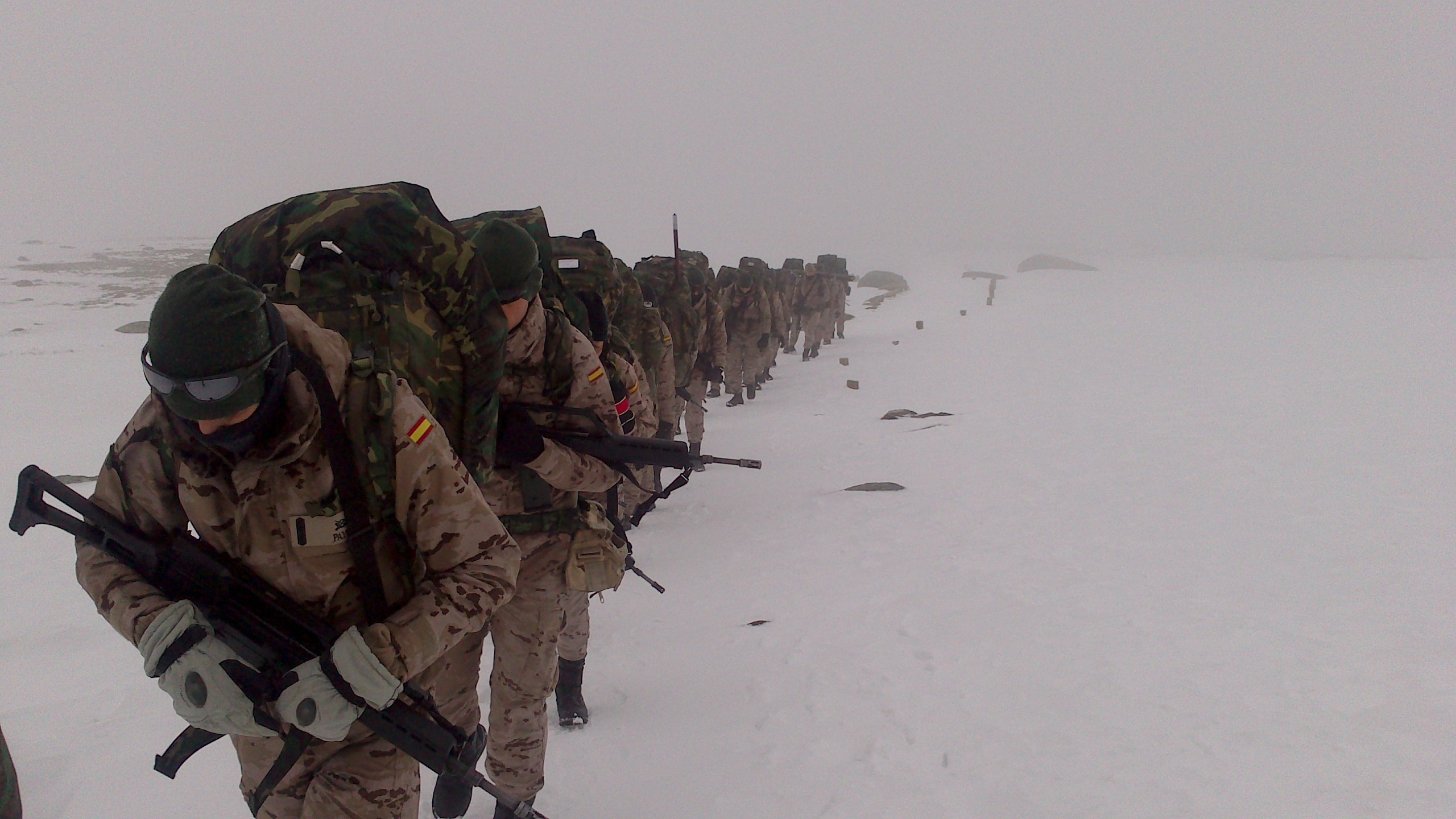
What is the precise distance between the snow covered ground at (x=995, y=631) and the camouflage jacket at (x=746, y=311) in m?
2.12

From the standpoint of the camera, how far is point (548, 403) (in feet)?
11.0

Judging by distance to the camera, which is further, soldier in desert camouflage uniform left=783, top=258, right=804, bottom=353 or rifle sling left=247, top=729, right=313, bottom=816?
soldier in desert camouflage uniform left=783, top=258, right=804, bottom=353

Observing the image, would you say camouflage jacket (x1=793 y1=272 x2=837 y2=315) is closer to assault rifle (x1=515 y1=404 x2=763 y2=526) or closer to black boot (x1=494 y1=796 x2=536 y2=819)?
assault rifle (x1=515 y1=404 x2=763 y2=526)

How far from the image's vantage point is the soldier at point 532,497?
3.15 meters

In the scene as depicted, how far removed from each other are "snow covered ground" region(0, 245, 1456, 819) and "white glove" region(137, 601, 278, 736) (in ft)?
7.01

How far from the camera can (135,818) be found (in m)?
3.32

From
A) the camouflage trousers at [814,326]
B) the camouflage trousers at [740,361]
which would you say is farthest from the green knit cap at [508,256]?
the camouflage trousers at [814,326]

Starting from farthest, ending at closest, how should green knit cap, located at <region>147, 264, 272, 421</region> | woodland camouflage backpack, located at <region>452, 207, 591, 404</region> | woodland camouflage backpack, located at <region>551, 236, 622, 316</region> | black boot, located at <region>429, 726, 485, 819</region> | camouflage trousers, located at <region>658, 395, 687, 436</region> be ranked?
1. camouflage trousers, located at <region>658, 395, 687, 436</region>
2. woodland camouflage backpack, located at <region>551, 236, 622, 316</region>
3. woodland camouflage backpack, located at <region>452, 207, 591, 404</region>
4. black boot, located at <region>429, 726, 485, 819</region>
5. green knit cap, located at <region>147, 264, 272, 421</region>

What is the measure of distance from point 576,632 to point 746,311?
977 cm

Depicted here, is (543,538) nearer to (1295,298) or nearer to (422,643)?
(422,643)

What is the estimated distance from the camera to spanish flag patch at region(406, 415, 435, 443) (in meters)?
1.94

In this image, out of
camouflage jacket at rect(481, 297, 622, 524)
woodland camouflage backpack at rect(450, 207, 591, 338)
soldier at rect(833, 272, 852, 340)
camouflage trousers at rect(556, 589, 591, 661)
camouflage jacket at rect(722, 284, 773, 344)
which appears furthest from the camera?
soldier at rect(833, 272, 852, 340)

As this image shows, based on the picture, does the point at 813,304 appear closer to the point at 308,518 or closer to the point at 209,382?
the point at 308,518

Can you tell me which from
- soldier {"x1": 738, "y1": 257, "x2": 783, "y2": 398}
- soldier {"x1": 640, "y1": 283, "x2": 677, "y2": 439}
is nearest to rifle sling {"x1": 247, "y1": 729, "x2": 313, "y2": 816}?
soldier {"x1": 640, "y1": 283, "x2": 677, "y2": 439}
